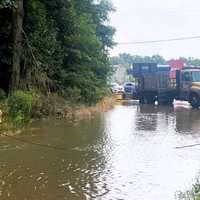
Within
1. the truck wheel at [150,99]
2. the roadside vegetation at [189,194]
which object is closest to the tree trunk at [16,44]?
the roadside vegetation at [189,194]

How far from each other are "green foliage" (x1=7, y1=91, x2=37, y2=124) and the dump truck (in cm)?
1919

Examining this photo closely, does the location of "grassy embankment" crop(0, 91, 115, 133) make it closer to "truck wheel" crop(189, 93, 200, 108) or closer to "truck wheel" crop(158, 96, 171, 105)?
"truck wheel" crop(189, 93, 200, 108)

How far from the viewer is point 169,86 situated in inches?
1623

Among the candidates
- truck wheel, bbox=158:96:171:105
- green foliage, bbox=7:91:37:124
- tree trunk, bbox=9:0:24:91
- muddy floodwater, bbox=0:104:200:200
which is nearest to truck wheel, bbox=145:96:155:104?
truck wheel, bbox=158:96:171:105

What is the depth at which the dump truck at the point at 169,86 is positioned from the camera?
38.2 m

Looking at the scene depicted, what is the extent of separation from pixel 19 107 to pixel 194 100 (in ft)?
66.4

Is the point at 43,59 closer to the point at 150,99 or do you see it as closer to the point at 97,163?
the point at 97,163

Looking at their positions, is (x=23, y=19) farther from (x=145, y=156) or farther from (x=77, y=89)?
(x=145, y=156)

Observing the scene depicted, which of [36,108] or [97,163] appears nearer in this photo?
[97,163]

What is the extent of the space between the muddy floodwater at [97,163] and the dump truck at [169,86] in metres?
17.0

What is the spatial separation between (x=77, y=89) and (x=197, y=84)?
12.5 metres

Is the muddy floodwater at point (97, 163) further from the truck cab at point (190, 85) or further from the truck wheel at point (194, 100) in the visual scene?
the truck cab at point (190, 85)

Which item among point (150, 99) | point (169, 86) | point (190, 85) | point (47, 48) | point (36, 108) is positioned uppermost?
point (47, 48)

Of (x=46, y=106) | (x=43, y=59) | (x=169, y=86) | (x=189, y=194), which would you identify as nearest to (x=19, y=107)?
(x=46, y=106)
